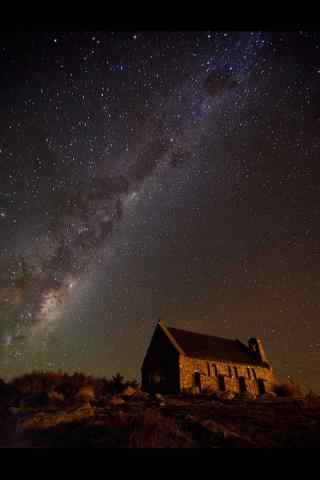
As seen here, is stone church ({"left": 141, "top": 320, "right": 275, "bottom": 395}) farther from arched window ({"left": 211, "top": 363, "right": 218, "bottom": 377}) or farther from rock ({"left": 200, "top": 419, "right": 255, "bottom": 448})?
rock ({"left": 200, "top": 419, "right": 255, "bottom": 448})

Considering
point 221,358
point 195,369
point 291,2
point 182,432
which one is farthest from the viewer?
point 221,358

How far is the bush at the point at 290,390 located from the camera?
2698cm

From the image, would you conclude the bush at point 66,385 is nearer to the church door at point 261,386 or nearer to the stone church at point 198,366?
the stone church at point 198,366

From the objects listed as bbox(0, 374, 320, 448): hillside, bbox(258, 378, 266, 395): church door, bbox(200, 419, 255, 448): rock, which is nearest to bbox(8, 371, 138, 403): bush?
bbox(0, 374, 320, 448): hillside

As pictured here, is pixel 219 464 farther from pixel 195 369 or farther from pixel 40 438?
pixel 195 369

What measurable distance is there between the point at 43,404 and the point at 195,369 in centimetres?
1626

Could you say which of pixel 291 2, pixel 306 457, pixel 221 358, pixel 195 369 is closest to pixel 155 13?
pixel 291 2

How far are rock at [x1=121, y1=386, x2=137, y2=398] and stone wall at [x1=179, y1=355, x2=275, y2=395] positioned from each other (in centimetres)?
670

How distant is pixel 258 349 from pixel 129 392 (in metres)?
26.0

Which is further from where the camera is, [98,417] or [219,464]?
[98,417]

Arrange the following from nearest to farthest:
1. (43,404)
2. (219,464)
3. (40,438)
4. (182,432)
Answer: (219,464)
(182,432)
(40,438)
(43,404)

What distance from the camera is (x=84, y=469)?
9.34 ft

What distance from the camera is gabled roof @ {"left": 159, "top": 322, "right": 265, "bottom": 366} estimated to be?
101ft

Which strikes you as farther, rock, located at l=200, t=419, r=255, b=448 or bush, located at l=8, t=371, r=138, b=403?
bush, located at l=8, t=371, r=138, b=403
